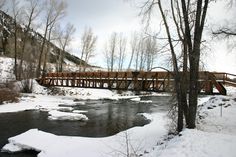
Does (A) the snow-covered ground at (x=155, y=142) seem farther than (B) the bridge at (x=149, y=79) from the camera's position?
No

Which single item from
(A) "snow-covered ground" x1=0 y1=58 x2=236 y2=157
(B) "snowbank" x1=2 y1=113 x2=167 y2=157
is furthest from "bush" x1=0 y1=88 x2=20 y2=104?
(B) "snowbank" x1=2 y1=113 x2=167 y2=157

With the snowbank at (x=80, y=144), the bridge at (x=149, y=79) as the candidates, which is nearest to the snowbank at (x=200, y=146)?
the snowbank at (x=80, y=144)

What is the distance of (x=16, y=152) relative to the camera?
12.2 meters

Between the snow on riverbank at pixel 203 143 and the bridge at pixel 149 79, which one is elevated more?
the bridge at pixel 149 79

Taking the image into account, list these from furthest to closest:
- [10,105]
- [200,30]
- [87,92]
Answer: [87,92], [10,105], [200,30]

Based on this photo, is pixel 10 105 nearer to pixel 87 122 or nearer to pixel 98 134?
pixel 87 122

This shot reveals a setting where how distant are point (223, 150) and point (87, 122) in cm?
1295

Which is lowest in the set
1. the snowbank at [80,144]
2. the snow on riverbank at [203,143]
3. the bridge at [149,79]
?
the snowbank at [80,144]

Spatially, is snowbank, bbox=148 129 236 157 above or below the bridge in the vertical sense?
below

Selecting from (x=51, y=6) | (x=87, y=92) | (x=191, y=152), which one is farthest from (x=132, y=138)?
(x=51, y=6)

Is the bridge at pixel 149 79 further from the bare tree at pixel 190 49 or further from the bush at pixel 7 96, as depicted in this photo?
the bush at pixel 7 96

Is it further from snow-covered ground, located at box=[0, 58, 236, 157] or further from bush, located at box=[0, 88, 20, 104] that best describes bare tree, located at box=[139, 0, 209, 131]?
bush, located at box=[0, 88, 20, 104]

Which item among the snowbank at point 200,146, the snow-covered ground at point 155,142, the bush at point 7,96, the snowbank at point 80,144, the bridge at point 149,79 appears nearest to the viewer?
the snowbank at point 200,146

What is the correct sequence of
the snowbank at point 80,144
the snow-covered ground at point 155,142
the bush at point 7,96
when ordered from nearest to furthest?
the snow-covered ground at point 155,142
the snowbank at point 80,144
the bush at point 7,96
